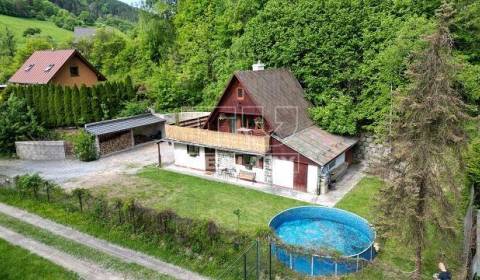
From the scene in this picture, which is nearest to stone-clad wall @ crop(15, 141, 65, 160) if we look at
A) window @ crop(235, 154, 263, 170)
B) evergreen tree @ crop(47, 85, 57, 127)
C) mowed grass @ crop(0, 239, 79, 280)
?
evergreen tree @ crop(47, 85, 57, 127)

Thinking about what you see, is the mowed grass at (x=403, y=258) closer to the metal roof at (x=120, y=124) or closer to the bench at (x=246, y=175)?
the bench at (x=246, y=175)

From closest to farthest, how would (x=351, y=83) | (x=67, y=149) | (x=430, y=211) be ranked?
(x=430, y=211)
(x=351, y=83)
(x=67, y=149)

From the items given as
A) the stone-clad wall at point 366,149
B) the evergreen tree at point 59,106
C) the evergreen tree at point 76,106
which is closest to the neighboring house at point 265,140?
the stone-clad wall at point 366,149

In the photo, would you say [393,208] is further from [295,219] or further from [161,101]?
[161,101]

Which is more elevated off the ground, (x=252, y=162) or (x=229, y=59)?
(x=229, y=59)

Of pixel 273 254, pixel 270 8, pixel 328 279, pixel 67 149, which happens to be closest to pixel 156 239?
pixel 273 254

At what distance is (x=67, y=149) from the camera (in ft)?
102

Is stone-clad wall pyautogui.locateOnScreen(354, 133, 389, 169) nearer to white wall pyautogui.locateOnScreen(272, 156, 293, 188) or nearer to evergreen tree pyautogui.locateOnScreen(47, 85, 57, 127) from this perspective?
white wall pyautogui.locateOnScreen(272, 156, 293, 188)

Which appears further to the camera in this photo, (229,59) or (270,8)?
(229,59)

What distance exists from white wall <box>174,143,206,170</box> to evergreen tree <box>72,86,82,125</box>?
11740 mm

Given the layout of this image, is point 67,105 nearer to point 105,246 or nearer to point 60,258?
point 105,246

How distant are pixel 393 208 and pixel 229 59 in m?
27.6

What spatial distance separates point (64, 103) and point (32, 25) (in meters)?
79.2

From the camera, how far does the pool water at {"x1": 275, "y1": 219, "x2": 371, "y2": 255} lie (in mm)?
17359
